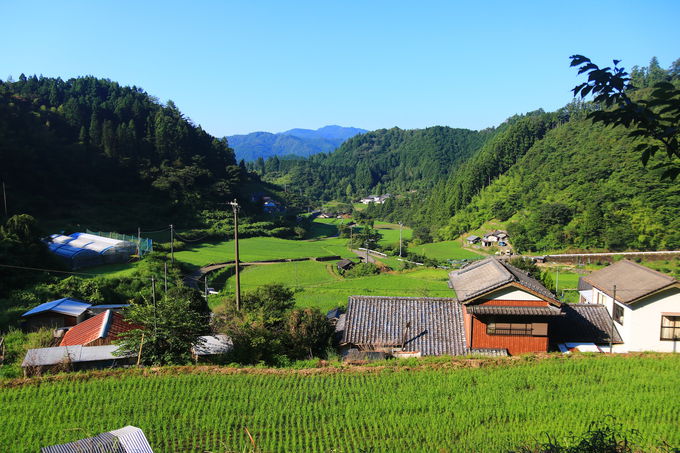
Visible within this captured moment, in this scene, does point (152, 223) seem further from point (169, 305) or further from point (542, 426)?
point (542, 426)

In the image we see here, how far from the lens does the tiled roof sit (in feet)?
44.9

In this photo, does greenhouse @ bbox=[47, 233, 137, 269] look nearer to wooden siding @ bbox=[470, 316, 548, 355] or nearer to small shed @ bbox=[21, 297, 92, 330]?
small shed @ bbox=[21, 297, 92, 330]

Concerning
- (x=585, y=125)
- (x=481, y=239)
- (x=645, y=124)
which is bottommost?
(x=481, y=239)

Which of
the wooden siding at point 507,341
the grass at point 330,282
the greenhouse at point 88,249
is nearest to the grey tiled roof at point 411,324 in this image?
the wooden siding at point 507,341

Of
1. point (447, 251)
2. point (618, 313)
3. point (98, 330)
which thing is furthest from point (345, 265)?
point (98, 330)

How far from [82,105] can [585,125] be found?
67.8 metres

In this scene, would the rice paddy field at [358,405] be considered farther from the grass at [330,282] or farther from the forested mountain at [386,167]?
the forested mountain at [386,167]

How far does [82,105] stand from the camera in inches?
2309

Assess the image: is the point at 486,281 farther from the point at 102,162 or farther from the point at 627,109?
the point at 102,162

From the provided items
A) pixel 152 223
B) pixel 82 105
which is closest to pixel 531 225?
pixel 152 223

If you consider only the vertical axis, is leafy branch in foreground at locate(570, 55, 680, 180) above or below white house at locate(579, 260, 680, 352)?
above

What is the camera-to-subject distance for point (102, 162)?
49406mm

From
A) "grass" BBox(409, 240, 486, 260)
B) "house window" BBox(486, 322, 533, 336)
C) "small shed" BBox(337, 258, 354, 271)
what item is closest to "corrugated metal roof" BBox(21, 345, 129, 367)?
"house window" BBox(486, 322, 533, 336)

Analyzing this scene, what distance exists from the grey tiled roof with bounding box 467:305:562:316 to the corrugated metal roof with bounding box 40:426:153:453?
8906 mm
